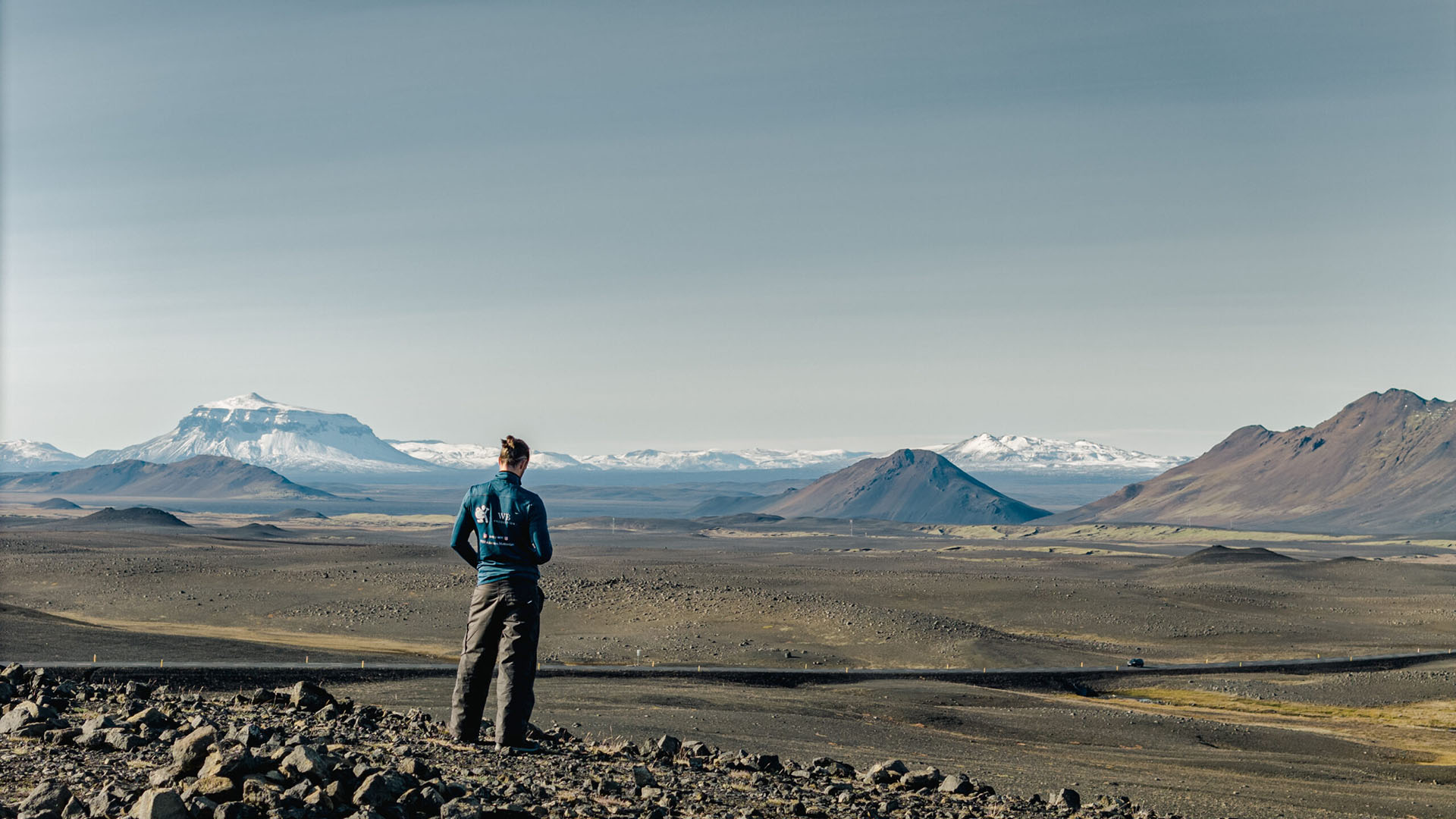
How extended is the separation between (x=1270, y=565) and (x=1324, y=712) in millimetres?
84979

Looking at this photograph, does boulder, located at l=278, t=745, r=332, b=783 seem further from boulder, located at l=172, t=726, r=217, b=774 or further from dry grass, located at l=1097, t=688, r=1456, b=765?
dry grass, located at l=1097, t=688, r=1456, b=765

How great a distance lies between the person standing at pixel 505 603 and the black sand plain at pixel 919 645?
10.8 metres

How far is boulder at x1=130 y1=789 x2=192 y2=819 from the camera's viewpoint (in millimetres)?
7445

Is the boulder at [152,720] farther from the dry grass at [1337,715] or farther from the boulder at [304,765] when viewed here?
the dry grass at [1337,715]

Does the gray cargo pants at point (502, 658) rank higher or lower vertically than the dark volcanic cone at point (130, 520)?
higher

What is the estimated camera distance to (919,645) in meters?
57.7

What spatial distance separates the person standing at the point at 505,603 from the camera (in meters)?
11.0

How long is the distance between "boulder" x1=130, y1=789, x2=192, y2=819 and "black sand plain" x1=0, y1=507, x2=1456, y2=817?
14.3m

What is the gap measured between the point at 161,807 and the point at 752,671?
3742 cm

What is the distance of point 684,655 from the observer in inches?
2023

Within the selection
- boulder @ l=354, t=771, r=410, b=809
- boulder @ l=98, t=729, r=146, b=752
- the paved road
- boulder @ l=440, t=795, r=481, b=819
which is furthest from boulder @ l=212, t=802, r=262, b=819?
the paved road

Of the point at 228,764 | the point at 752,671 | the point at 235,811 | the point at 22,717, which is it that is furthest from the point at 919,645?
the point at 235,811

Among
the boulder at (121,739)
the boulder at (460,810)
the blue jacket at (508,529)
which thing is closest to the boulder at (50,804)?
the boulder at (121,739)

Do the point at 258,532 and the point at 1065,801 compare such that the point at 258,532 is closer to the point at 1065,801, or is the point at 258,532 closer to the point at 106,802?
the point at 1065,801
